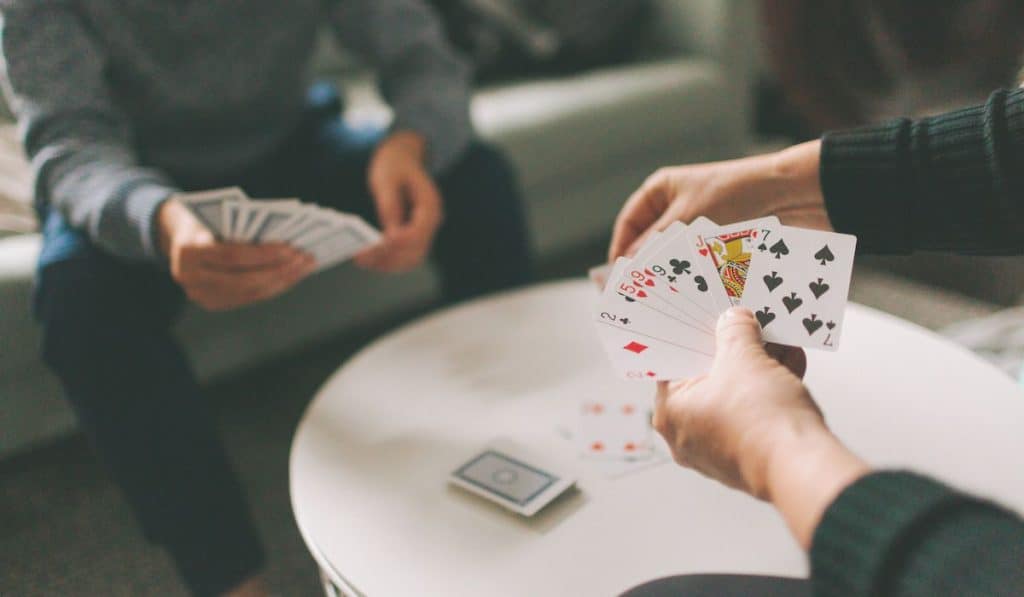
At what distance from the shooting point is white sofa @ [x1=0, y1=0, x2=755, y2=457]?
3.87 feet

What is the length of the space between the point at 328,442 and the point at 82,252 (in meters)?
0.44

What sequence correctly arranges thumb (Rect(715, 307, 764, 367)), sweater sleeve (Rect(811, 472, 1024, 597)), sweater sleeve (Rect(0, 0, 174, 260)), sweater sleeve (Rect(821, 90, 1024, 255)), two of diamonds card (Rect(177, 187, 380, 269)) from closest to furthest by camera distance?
1. sweater sleeve (Rect(811, 472, 1024, 597))
2. thumb (Rect(715, 307, 764, 367))
3. sweater sleeve (Rect(821, 90, 1024, 255))
4. two of diamonds card (Rect(177, 187, 380, 269))
5. sweater sleeve (Rect(0, 0, 174, 260))

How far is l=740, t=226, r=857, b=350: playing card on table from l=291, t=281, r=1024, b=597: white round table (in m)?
0.15

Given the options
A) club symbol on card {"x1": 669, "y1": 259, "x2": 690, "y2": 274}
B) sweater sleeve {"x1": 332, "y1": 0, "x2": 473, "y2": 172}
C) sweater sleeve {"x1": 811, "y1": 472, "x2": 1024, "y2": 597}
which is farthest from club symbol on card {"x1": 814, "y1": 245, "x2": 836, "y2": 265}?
sweater sleeve {"x1": 332, "y1": 0, "x2": 473, "y2": 172}

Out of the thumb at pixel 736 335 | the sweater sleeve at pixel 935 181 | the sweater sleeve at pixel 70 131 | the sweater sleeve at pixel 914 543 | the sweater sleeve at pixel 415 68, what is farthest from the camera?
the sweater sleeve at pixel 415 68

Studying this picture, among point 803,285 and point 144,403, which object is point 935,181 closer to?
point 803,285

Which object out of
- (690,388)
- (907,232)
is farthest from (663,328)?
(907,232)

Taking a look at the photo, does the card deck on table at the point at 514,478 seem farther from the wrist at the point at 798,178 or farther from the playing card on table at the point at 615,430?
the wrist at the point at 798,178

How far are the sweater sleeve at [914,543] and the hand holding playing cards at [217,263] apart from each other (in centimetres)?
70

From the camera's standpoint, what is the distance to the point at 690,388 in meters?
0.61

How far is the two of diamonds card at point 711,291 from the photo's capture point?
663 millimetres

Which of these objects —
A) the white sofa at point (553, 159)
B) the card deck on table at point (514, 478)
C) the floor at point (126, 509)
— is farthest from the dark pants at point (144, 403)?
the card deck on table at point (514, 478)

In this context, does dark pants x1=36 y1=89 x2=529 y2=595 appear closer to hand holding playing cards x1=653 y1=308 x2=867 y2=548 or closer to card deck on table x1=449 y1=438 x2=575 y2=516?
card deck on table x1=449 y1=438 x2=575 y2=516

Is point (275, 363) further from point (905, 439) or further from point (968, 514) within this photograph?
point (968, 514)
